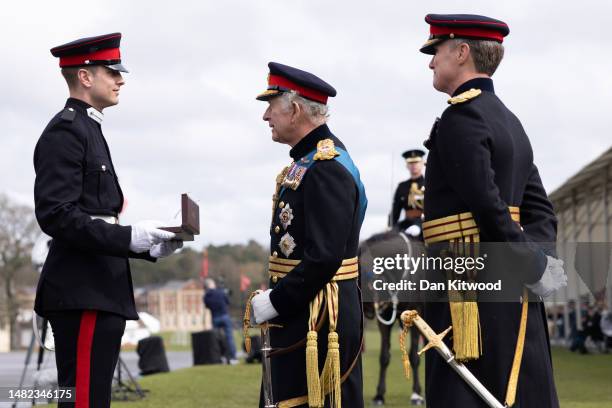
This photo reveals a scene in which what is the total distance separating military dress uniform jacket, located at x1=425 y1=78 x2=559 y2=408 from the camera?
391 centimetres

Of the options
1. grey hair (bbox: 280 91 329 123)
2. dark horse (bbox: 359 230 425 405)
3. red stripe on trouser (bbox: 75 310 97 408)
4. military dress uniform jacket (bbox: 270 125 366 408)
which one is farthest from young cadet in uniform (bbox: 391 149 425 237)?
red stripe on trouser (bbox: 75 310 97 408)

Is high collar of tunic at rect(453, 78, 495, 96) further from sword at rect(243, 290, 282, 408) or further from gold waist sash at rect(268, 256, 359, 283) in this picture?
sword at rect(243, 290, 282, 408)

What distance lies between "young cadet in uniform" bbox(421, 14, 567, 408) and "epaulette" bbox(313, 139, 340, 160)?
1.48ft

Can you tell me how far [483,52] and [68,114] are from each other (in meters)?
1.75

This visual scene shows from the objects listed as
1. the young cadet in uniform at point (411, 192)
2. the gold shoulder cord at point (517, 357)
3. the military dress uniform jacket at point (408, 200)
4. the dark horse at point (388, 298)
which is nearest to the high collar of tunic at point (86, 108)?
the gold shoulder cord at point (517, 357)

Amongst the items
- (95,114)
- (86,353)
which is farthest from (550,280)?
(95,114)

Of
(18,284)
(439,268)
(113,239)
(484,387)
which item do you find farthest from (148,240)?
(18,284)

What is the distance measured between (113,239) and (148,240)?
142 millimetres

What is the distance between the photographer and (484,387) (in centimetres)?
391

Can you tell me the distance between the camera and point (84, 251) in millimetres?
4371

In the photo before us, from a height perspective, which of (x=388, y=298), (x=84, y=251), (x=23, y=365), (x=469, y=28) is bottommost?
(x=23, y=365)

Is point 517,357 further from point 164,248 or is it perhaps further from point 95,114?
point 95,114

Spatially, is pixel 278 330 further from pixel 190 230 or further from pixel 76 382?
pixel 76 382

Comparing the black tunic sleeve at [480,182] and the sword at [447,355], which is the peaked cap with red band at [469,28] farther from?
the sword at [447,355]
